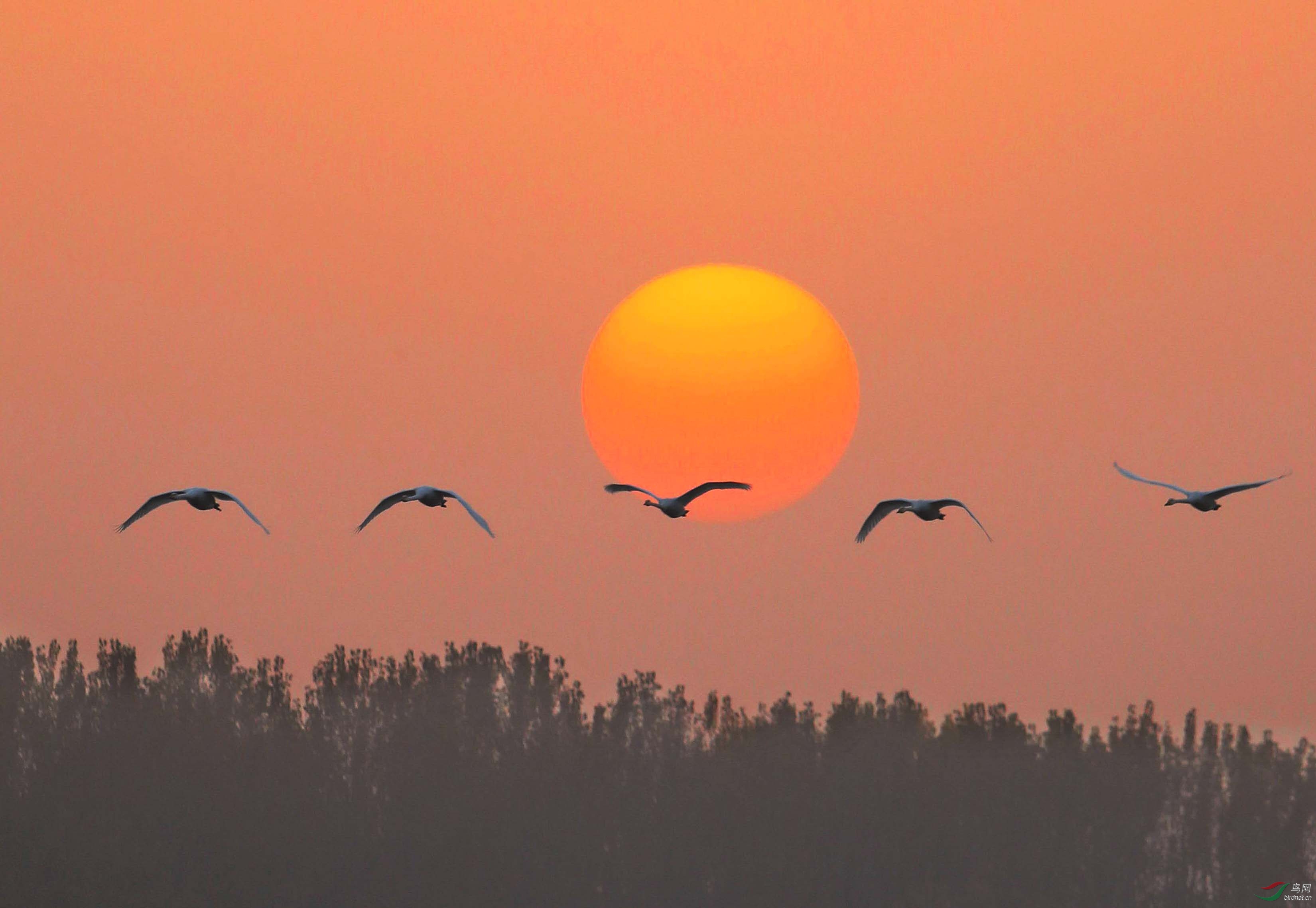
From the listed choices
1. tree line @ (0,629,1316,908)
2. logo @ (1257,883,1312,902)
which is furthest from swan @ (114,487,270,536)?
logo @ (1257,883,1312,902)

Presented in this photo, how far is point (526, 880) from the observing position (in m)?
91.9

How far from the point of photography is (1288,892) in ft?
300

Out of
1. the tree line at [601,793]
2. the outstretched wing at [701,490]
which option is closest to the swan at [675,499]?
the outstretched wing at [701,490]

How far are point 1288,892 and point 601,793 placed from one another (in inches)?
1473

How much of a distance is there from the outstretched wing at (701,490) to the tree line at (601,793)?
5674 centimetres

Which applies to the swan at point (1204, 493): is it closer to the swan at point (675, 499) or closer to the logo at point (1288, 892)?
the swan at point (675, 499)

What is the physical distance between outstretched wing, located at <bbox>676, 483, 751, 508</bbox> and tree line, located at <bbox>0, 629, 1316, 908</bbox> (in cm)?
5674

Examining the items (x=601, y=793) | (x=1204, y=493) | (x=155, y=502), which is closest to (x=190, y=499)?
(x=155, y=502)

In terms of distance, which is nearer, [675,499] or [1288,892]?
[675,499]

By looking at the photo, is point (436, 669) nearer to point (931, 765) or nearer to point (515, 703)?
point (515, 703)

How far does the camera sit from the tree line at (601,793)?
91.6 meters

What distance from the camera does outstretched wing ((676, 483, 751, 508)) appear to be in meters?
36.0

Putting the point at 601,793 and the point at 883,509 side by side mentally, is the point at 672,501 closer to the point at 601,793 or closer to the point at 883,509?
the point at 883,509

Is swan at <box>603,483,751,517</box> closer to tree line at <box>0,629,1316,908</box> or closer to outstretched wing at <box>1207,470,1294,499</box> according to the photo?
outstretched wing at <box>1207,470,1294,499</box>
